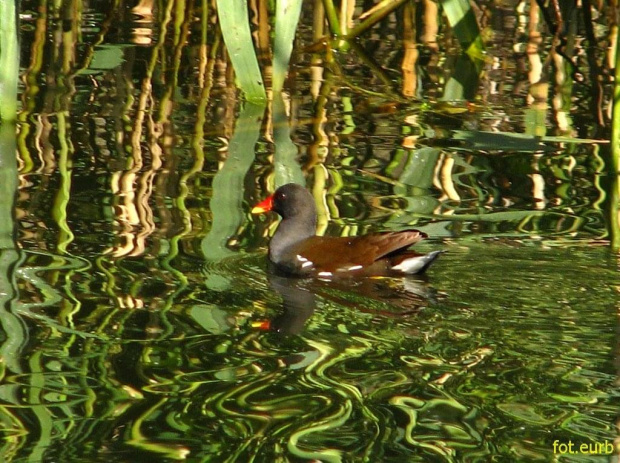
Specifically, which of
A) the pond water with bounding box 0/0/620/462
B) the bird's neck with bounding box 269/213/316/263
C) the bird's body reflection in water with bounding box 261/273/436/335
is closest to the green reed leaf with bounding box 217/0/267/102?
the pond water with bounding box 0/0/620/462

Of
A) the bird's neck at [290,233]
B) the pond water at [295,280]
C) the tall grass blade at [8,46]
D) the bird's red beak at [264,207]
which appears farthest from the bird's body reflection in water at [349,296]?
the tall grass blade at [8,46]

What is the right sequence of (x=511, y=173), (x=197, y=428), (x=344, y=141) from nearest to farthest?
(x=197, y=428) < (x=511, y=173) < (x=344, y=141)

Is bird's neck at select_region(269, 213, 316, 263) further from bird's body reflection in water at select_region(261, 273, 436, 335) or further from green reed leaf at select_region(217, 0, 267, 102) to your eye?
green reed leaf at select_region(217, 0, 267, 102)

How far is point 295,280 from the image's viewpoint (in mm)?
5594

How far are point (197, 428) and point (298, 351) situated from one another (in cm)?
78

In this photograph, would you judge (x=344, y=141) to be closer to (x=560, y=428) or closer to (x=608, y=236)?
(x=608, y=236)

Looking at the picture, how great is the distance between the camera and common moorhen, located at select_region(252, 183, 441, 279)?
5395 millimetres

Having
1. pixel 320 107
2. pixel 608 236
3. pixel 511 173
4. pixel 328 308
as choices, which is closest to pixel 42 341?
pixel 328 308

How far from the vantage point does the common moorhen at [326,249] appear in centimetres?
539

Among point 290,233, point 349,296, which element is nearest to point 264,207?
point 290,233

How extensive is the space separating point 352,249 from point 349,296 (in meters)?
0.28

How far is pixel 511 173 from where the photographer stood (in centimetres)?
682

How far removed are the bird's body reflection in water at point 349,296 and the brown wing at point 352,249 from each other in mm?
86

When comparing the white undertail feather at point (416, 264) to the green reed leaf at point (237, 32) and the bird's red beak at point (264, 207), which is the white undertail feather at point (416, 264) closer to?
the bird's red beak at point (264, 207)
